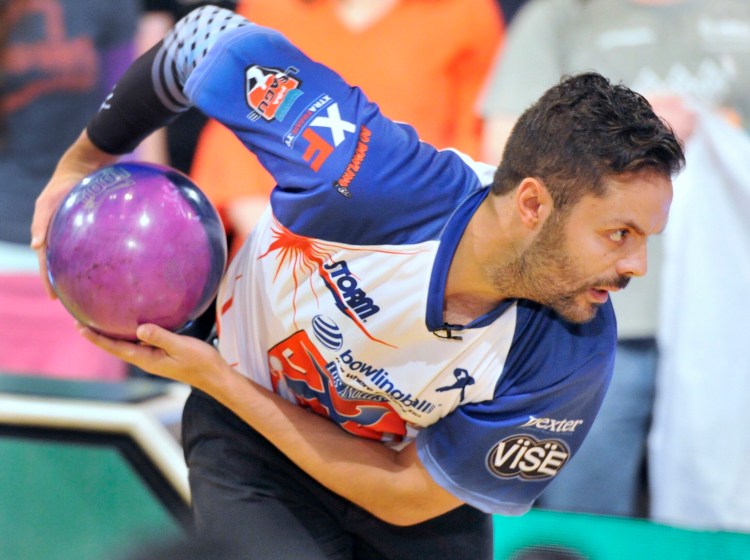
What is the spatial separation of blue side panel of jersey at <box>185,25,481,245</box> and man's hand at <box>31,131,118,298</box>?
0.43 m

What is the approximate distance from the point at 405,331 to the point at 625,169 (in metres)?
0.58

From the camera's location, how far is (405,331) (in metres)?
2.38

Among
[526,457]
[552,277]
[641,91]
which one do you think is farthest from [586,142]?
[641,91]

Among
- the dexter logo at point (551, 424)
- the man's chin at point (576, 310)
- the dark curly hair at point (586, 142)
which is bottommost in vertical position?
the dexter logo at point (551, 424)

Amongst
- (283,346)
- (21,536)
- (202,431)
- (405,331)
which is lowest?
(21,536)

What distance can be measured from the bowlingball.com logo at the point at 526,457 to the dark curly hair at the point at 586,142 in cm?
56

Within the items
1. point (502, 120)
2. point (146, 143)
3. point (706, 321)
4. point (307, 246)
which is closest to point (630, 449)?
point (706, 321)

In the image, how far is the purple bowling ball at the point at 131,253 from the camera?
7.74ft

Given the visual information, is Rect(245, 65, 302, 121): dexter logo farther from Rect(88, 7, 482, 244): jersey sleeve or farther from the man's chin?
the man's chin

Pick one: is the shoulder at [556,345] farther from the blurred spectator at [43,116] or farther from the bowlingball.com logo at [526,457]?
the blurred spectator at [43,116]

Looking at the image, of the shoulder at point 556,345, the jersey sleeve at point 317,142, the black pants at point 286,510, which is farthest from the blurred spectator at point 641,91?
the jersey sleeve at point 317,142

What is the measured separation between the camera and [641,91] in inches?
144

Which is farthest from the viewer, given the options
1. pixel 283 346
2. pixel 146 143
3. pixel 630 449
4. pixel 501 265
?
pixel 146 143

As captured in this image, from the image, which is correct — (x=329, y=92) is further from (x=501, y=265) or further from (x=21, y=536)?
(x=21, y=536)
